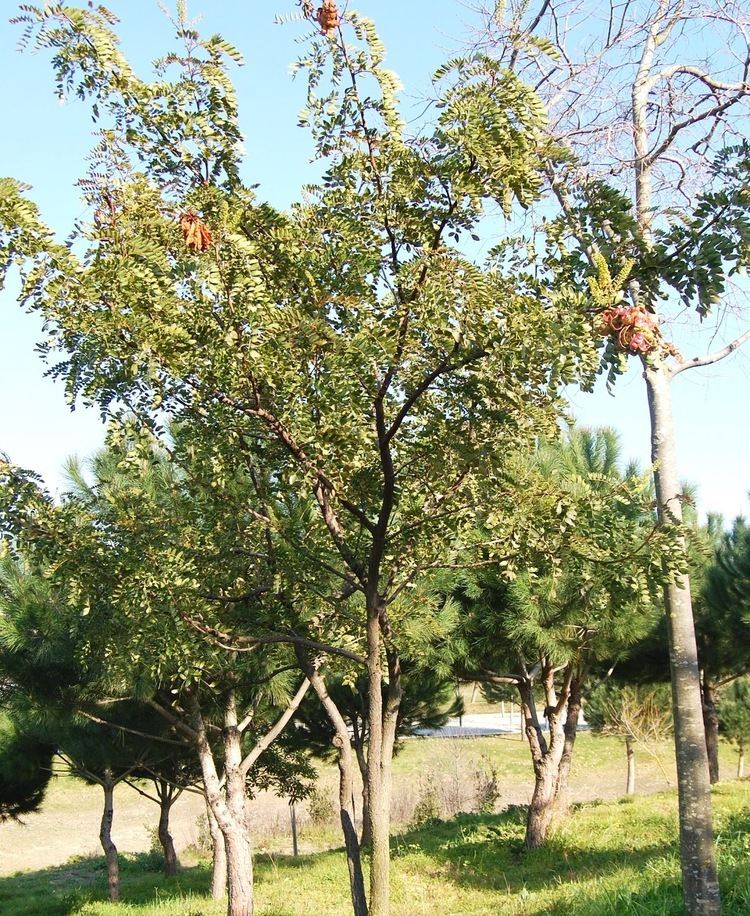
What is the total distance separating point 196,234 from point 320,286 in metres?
0.71

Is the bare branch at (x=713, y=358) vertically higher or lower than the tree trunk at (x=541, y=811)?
higher

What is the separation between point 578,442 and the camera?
39.0 ft

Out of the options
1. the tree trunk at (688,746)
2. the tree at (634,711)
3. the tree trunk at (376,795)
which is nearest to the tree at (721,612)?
the tree at (634,711)

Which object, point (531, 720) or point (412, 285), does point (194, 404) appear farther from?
point (531, 720)

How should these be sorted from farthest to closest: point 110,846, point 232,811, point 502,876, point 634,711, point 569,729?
1. point 634,711
2. point 110,846
3. point 569,729
4. point 502,876
5. point 232,811

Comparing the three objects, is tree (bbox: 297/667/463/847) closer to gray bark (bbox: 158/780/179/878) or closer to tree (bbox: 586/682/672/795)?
gray bark (bbox: 158/780/179/878)

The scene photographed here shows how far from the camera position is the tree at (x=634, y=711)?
18094 millimetres

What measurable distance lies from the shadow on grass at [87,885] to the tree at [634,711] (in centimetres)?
876

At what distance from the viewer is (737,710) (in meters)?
21.4

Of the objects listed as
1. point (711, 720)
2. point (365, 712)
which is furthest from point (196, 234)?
point (711, 720)

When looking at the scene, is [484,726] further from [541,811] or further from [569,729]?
[541,811]

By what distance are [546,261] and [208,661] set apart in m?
2.94

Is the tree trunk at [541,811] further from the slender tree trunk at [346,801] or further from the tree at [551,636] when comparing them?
the slender tree trunk at [346,801]

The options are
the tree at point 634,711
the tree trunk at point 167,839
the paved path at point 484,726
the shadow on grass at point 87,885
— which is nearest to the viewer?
the shadow on grass at point 87,885
